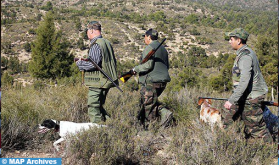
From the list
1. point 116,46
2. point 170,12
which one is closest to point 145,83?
point 116,46

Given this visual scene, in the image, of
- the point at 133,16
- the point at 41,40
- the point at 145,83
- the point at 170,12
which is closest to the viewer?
the point at 145,83

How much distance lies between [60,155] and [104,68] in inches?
51.4

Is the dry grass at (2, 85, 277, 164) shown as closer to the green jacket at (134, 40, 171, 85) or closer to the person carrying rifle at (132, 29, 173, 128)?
the person carrying rifle at (132, 29, 173, 128)

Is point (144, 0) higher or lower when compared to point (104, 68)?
higher

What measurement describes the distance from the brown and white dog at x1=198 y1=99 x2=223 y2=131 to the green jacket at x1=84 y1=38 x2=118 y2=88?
4.75 feet

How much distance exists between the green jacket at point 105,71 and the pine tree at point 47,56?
2507 centimetres

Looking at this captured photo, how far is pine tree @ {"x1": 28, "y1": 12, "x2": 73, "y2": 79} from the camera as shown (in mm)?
27453

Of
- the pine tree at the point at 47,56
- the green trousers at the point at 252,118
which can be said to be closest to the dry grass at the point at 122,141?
the green trousers at the point at 252,118

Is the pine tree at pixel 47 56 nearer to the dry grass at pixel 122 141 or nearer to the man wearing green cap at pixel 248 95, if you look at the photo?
the dry grass at pixel 122 141

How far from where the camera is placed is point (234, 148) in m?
2.88

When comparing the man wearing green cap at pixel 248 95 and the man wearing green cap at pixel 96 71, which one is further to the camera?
the man wearing green cap at pixel 96 71

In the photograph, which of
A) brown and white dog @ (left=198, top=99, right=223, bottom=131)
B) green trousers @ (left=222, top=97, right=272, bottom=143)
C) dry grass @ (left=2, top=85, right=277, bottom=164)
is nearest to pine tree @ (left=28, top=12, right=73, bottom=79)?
dry grass @ (left=2, top=85, right=277, bottom=164)

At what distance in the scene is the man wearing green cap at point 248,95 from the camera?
10.9 feet

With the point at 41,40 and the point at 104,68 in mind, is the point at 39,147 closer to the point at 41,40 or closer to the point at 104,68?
the point at 104,68
